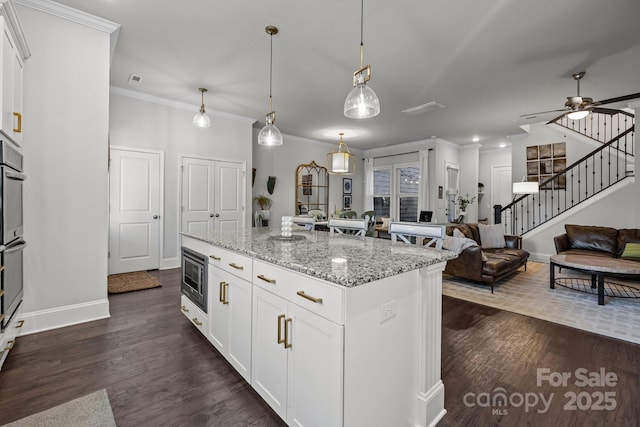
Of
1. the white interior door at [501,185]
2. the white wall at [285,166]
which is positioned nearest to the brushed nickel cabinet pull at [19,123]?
the white wall at [285,166]

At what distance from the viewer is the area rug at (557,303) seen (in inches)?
114

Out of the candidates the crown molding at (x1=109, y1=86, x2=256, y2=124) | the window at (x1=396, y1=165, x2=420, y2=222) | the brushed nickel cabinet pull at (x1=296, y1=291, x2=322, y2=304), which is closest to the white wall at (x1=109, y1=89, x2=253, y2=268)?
the crown molding at (x1=109, y1=86, x2=256, y2=124)

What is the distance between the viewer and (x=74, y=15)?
2719mm

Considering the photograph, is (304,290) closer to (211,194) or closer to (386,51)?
(386,51)

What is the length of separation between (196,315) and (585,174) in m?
7.98

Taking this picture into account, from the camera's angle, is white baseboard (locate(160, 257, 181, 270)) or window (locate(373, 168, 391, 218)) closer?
white baseboard (locate(160, 257, 181, 270))

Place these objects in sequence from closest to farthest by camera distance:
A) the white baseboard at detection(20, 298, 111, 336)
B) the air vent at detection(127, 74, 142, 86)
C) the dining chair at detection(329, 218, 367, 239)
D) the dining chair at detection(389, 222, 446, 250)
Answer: the dining chair at detection(389, 222, 446, 250) → the white baseboard at detection(20, 298, 111, 336) → the dining chair at detection(329, 218, 367, 239) → the air vent at detection(127, 74, 142, 86)

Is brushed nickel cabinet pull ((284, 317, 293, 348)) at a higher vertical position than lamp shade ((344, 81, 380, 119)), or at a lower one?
lower

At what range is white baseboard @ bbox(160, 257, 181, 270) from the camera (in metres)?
4.89

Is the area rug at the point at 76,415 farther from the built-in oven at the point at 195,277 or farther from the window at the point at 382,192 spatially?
the window at the point at 382,192

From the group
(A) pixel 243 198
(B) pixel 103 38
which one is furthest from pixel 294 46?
(A) pixel 243 198

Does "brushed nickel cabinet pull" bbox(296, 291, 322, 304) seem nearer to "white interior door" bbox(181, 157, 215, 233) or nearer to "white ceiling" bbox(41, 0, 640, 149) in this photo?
"white ceiling" bbox(41, 0, 640, 149)

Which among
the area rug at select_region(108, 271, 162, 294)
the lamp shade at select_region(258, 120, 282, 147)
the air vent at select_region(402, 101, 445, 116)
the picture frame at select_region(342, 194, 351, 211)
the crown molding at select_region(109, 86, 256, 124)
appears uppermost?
the air vent at select_region(402, 101, 445, 116)

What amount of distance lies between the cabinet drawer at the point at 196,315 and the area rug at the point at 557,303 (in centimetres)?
308
